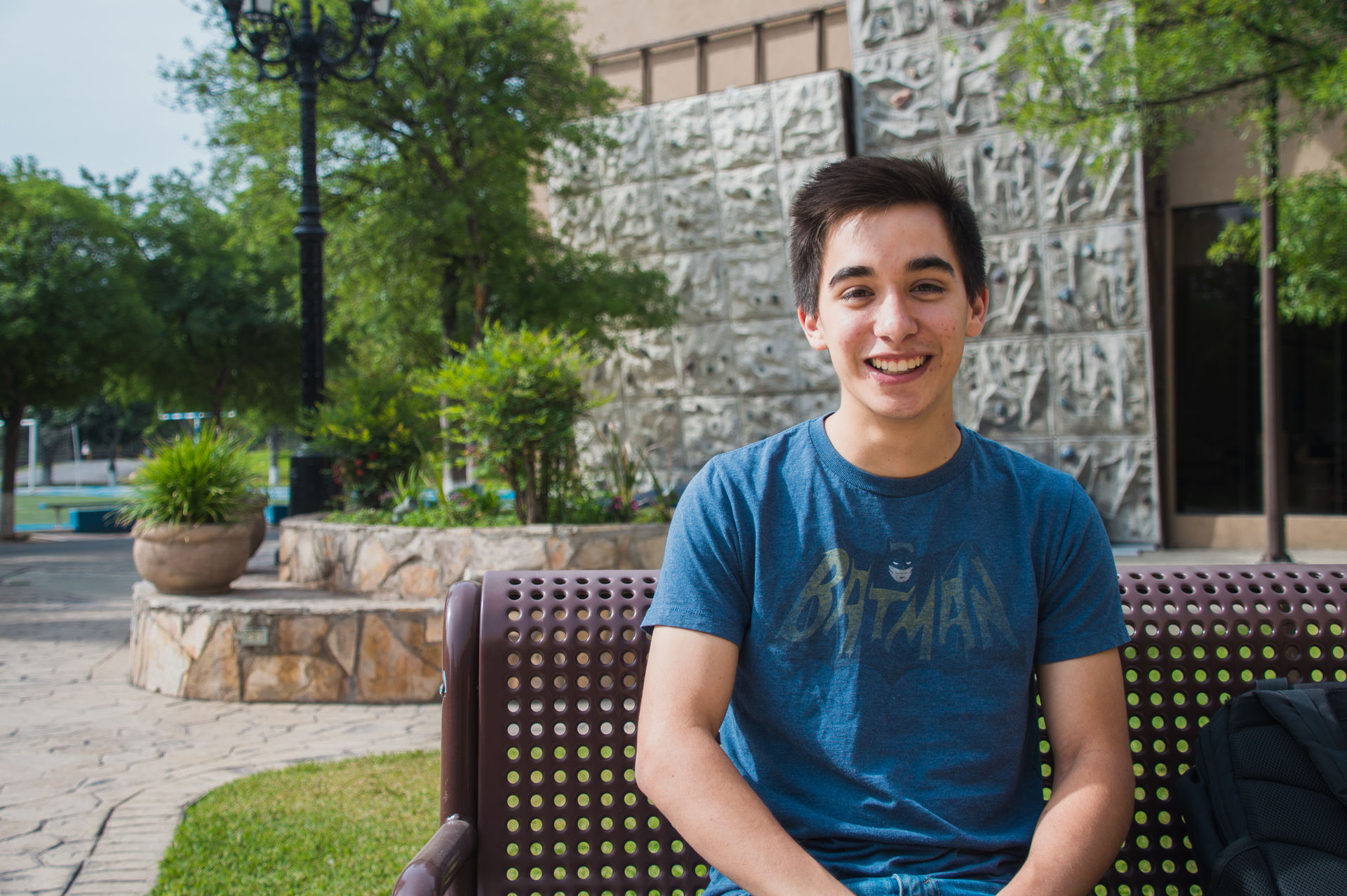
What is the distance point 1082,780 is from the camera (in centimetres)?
179

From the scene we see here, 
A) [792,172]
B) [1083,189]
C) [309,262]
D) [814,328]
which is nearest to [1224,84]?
[1083,189]

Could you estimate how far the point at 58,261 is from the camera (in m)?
18.6

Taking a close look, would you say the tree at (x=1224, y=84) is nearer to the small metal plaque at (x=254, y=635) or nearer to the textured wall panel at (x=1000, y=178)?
the textured wall panel at (x=1000, y=178)

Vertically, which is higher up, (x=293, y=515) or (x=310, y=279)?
(x=310, y=279)

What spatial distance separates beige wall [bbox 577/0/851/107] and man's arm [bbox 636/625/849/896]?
14892 mm

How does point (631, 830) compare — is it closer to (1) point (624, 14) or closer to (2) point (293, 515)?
(2) point (293, 515)

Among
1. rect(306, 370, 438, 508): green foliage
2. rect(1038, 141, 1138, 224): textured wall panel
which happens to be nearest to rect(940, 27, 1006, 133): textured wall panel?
rect(1038, 141, 1138, 224): textured wall panel

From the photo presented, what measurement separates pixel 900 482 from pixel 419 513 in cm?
715

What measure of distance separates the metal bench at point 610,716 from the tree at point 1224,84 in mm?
6341

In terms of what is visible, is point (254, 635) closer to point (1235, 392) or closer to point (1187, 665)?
point (1187, 665)

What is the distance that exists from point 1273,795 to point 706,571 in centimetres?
105

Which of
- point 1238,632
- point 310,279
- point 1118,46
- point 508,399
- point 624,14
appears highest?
point 624,14

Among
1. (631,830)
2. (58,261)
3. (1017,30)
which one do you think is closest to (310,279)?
(1017,30)

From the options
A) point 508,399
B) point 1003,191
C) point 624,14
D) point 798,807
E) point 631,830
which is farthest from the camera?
point 624,14
